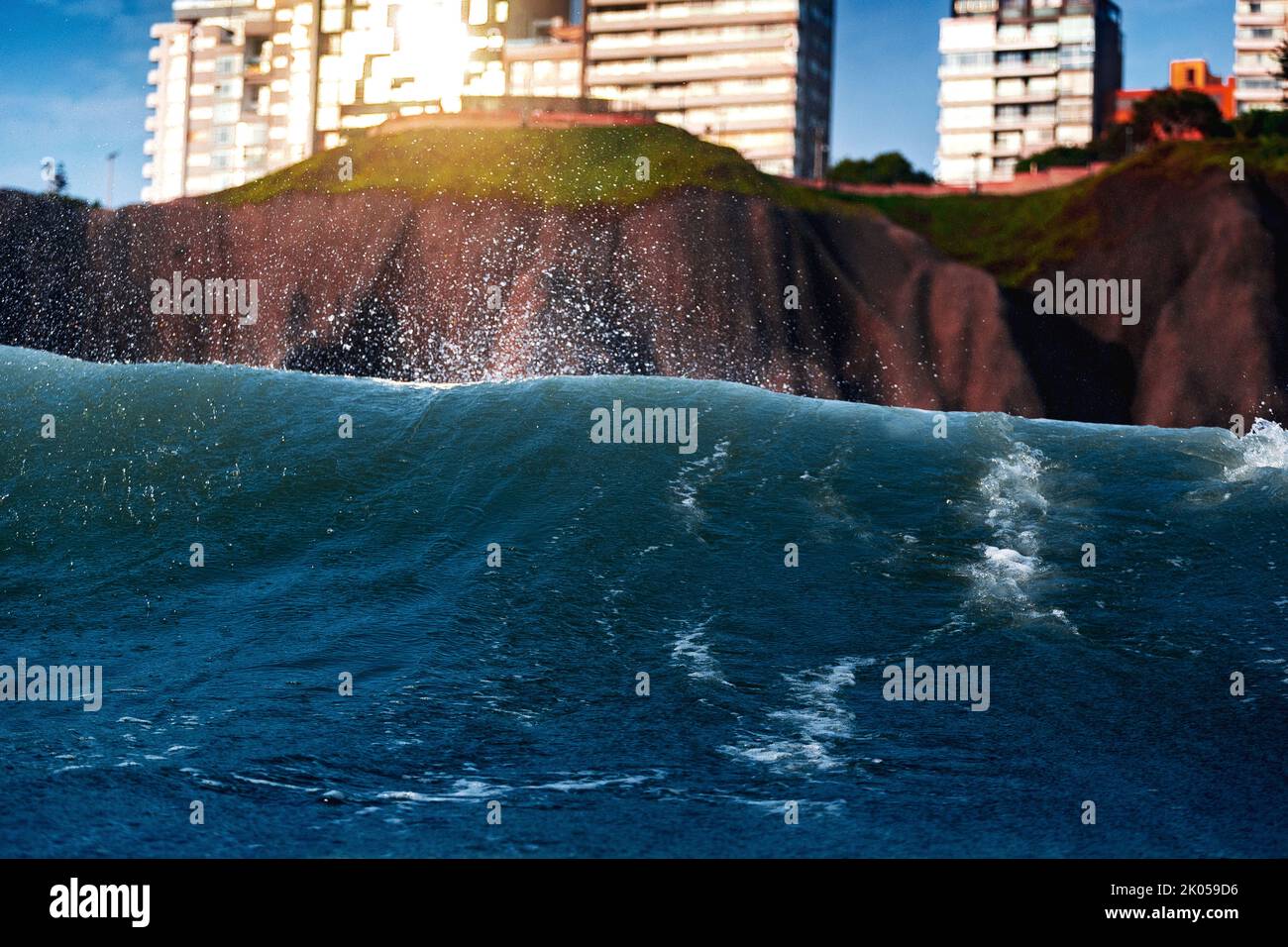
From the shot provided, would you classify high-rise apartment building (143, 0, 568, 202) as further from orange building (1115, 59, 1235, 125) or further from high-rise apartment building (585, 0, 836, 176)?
orange building (1115, 59, 1235, 125)

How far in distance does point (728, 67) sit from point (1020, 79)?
84.4 ft

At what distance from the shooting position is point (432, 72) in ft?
365

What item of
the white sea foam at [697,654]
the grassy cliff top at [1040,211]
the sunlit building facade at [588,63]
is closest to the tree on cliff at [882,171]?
the sunlit building facade at [588,63]

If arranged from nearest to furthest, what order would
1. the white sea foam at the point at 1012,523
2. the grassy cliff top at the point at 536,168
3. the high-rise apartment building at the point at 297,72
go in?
the white sea foam at the point at 1012,523 < the grassy cliff top at the point at 536,168 < the high-rise apartment building at the point at 297,72

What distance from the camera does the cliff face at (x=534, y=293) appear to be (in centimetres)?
6556

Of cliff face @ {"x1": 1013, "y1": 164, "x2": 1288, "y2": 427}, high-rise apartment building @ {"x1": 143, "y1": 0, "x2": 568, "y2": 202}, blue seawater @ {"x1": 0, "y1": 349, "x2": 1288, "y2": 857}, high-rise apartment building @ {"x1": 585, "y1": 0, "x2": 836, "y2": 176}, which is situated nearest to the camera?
blue seawater @ {"x1": 0, "y1": 349, "x2": 1288, "y2": 857}

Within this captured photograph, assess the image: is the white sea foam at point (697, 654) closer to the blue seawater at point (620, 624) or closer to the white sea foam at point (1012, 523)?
the blue seawater at point (620, 624)

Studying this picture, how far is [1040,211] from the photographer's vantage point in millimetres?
77188

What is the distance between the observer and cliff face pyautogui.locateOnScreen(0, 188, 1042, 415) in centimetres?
6556

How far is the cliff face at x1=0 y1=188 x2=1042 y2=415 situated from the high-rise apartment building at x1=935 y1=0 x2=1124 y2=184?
6583cm

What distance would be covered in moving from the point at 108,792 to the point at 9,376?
33.9m

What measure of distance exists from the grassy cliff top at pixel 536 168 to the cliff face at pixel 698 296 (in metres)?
0.97

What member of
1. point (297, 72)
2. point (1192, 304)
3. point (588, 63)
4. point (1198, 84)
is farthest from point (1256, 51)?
point (297, 72)

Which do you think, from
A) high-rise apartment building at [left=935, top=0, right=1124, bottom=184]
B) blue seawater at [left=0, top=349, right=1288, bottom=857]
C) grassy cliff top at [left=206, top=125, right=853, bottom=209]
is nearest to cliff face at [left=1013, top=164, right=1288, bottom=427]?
grassy cliff top at [left=206, top=125, right=853, bottom=209]
